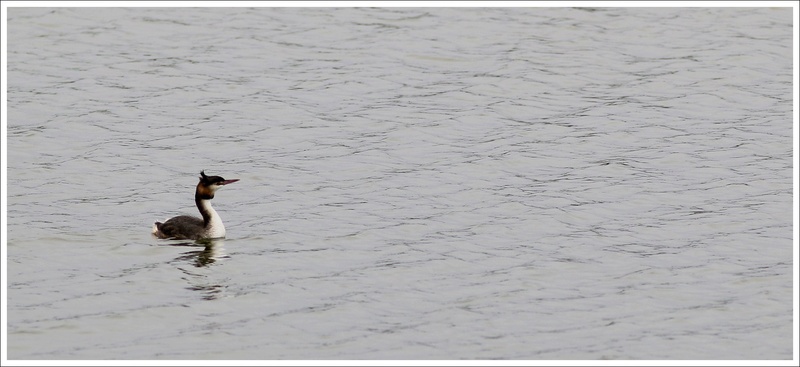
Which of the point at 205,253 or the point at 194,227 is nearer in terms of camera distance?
the point at 205,253

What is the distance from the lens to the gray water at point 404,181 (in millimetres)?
18844

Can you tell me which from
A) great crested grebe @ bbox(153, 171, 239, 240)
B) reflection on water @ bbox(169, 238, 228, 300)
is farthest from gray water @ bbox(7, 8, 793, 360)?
great crested grebe @ bbox(153, 171, 239, 240)

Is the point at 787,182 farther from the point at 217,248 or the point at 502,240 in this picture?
the point at 217,248

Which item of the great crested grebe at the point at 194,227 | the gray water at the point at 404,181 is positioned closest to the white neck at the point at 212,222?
the great crested grebe at the point at 194,227

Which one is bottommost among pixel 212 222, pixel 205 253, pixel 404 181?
pixel 205 253

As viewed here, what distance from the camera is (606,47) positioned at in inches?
1369

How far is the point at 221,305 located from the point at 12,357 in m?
2.87

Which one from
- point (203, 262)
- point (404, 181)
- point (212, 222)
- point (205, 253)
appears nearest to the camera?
point (203, 262)

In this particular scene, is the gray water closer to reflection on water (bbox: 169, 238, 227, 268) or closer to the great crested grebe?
reflection on water (bbox: 169, 238, 227, 268)

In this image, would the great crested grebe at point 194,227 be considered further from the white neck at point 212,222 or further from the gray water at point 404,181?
the gray water at point 404,181

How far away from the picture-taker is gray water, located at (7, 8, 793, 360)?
61.8 ft

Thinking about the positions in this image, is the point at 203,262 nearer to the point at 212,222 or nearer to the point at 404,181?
the point at 212,222

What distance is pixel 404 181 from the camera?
84.4ft

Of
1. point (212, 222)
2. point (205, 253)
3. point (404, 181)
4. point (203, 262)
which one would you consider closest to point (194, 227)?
point (212, 222)
